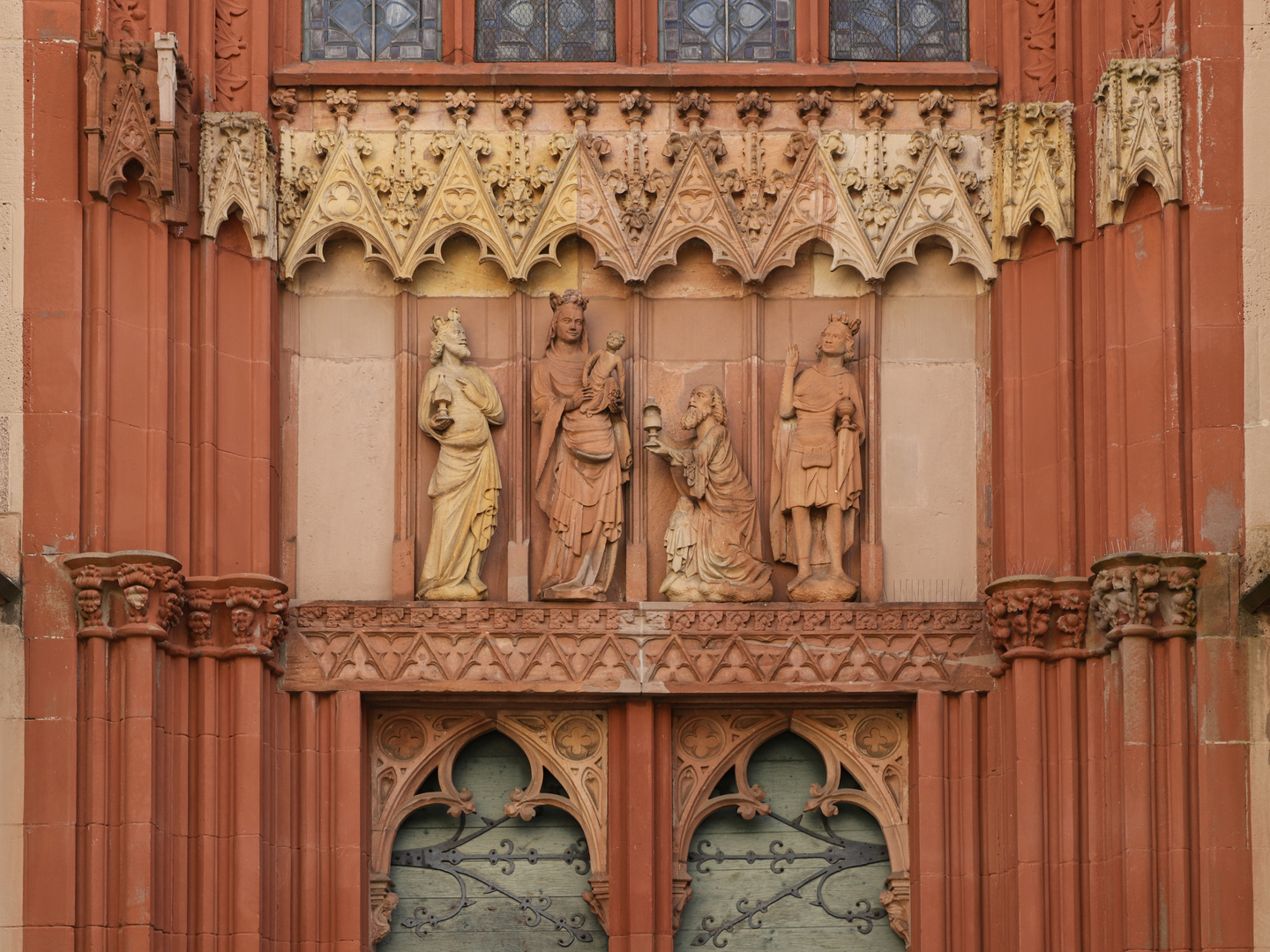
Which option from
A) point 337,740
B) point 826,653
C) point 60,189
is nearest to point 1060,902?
point 826,653

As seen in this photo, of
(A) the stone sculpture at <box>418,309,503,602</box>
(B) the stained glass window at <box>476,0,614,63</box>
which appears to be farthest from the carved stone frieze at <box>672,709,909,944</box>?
(B) the stained glass window at <box>476,0,614,63</box>

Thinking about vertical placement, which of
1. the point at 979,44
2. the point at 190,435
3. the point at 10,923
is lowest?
the point at 10,923

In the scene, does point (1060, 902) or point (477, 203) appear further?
point (477, 203)

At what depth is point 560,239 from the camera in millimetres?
22000

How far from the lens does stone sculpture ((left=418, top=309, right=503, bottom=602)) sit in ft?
70.4

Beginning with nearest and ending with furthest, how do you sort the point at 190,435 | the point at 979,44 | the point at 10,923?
the point at 10,923
the point at 190,435
the point at 979,44

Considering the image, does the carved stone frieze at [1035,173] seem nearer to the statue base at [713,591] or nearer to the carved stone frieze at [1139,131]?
the carved stone frieze at [1139,131]

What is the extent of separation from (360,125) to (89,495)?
3418 millimetres

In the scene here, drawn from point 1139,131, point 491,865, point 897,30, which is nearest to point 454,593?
point 491,865

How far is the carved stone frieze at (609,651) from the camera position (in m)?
21.2

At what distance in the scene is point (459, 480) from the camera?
21562 millimetres

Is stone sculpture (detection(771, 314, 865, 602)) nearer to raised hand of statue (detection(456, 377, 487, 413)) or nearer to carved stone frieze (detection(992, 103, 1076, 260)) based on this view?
carved stone frieze (detection(992, 103, 1076, 260))

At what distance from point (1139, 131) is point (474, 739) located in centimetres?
591

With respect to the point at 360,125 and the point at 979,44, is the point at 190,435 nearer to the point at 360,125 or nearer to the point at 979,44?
the point at 360,125
